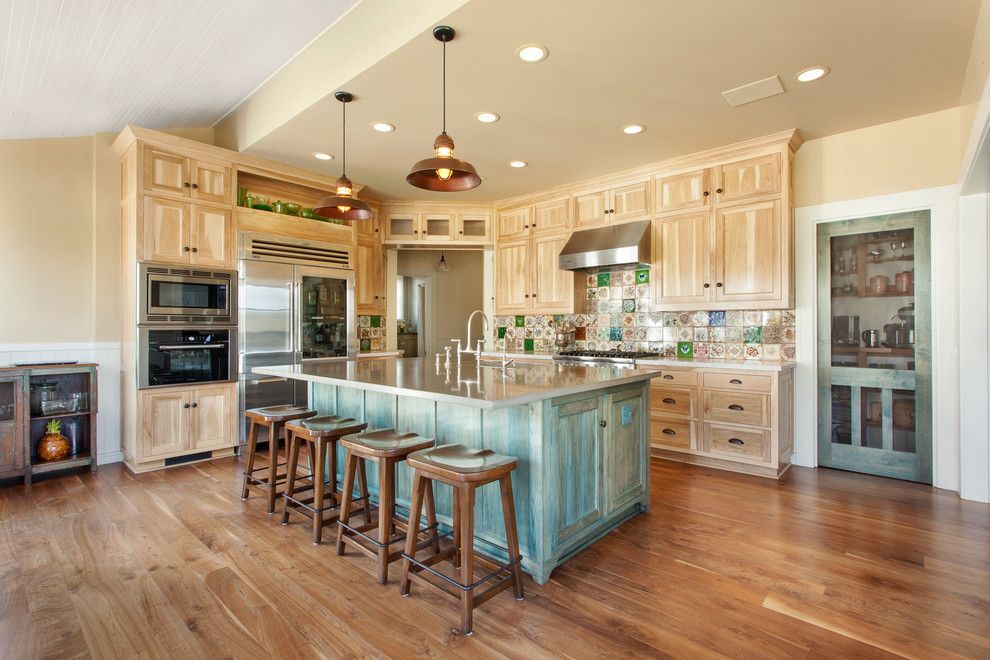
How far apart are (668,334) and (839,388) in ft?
4.74

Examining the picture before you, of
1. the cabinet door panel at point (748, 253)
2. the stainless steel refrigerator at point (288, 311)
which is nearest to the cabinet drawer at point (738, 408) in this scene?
the cabinet door panel at point (748, 253)

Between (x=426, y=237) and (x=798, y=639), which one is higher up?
(x=426, y=237)

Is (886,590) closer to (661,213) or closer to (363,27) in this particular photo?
(661,213)

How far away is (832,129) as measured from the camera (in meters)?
3.85

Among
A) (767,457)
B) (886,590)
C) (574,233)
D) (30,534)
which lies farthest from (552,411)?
(574,233)

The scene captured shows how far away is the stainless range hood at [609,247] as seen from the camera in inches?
178

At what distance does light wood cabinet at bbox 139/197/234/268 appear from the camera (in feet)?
12.9

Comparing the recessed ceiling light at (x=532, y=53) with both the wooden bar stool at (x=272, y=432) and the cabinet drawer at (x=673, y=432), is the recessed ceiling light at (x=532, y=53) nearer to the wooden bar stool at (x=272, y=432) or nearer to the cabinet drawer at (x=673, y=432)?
the wooden bar stool at (x=272, y=432)

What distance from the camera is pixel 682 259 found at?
14.7ft

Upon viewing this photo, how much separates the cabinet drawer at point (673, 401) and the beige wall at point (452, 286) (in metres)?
4.14

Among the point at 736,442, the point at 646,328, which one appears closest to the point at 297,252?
the point at 646,328

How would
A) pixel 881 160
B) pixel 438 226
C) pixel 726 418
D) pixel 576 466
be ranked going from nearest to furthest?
pixel 576 466 < pixel 881 160 < pixel 726 418 < pixel 438 226

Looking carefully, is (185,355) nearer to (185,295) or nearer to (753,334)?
(185,295)

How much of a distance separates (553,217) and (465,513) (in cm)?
413
